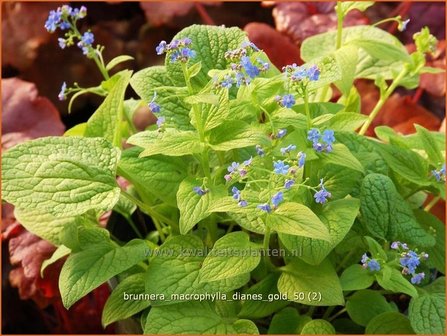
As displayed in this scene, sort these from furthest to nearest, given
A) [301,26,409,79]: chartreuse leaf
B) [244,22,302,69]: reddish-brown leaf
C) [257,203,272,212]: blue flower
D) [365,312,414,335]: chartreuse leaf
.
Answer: [244,22,302,69]: reddish-brown leaf
[301,26,409,79]: chartreuse leaf
[365,312,414,335]: chartreuse leaf
[257,203,272,212]: blue flower

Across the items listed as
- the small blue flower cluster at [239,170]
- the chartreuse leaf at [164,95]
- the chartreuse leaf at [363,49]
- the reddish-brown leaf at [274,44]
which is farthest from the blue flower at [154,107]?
the reddish-brown leaf at [274,44]

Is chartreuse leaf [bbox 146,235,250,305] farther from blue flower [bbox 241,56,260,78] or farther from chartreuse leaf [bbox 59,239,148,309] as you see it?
blue flower [bbox 241,56,260,78]

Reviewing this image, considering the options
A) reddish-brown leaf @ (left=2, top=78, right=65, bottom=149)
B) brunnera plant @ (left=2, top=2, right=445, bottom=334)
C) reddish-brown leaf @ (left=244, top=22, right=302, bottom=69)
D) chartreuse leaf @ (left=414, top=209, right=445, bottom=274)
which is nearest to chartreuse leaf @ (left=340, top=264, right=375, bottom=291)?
brunnera plant @ (left=2, top=2, right=445, bottom=334)

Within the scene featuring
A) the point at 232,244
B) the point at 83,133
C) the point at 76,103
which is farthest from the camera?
the point at 76,103

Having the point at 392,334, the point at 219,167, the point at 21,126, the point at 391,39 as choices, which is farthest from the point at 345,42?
the point at 21,126

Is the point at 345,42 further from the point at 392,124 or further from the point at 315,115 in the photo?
the point at 392,124

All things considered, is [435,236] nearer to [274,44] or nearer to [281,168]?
[281,168]

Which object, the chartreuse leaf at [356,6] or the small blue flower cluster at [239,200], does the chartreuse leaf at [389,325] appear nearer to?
the small blue flower cluster at [239,200]
